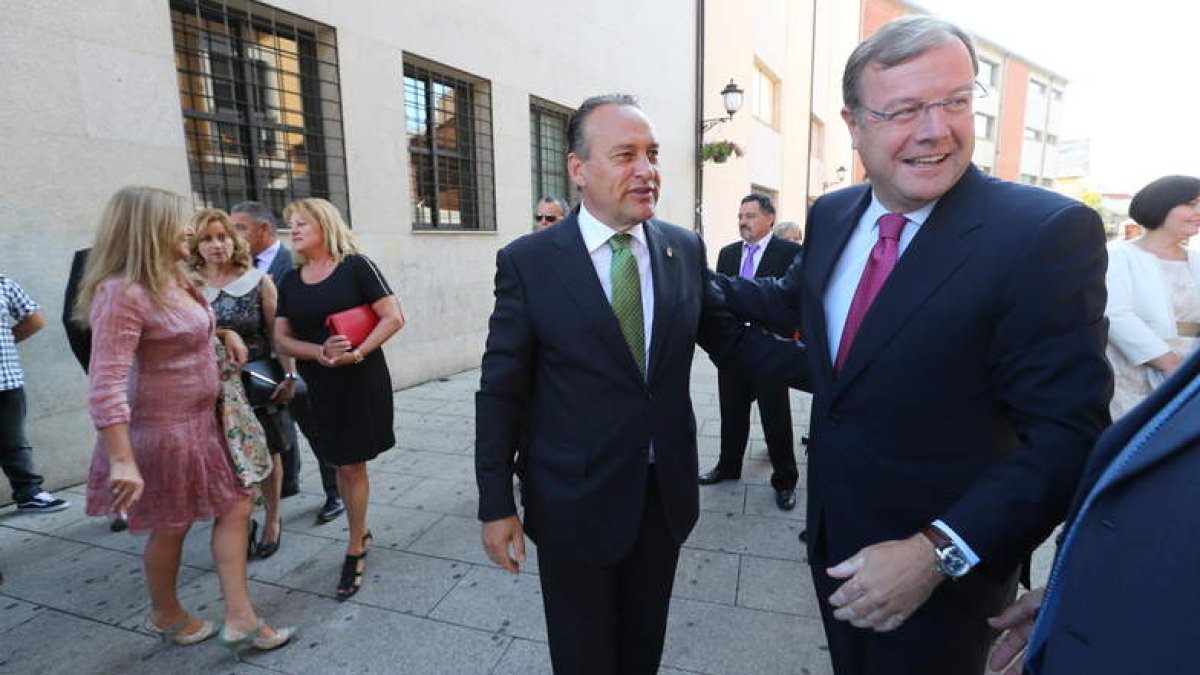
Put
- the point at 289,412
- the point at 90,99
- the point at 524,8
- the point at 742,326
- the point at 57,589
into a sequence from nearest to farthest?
the point at 742,326
the point at 57,589
the point at 289,412
the point at 90,99
the point at 524,8

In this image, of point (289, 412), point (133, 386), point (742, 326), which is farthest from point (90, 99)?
point (742, 326)

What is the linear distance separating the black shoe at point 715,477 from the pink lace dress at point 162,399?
2.87 metres

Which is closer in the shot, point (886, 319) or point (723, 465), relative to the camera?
point (886, 319)

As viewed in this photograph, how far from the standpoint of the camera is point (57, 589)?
2.99 meters

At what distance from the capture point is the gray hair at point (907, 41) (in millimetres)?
1304

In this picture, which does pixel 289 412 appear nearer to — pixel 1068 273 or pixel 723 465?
pixel 723 465

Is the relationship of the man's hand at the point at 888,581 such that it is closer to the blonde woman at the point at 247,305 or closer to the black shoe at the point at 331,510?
the blonde woman at the point at 247,305

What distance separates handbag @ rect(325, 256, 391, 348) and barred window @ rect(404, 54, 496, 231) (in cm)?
447

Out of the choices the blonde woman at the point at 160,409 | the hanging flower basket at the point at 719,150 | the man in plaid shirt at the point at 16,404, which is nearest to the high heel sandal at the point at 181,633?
the blonde woman at the point at 160,409

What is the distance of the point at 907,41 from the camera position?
1.32m

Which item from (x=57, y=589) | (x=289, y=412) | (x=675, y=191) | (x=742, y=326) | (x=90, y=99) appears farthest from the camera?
(x=675, y=191)

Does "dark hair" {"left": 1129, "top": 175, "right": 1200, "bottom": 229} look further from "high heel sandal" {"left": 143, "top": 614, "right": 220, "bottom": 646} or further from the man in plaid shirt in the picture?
the man in plaid shirt

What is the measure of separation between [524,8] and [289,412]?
21.9ft

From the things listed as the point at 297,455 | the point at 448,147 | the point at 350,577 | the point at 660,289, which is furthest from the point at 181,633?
the point at 448,147
